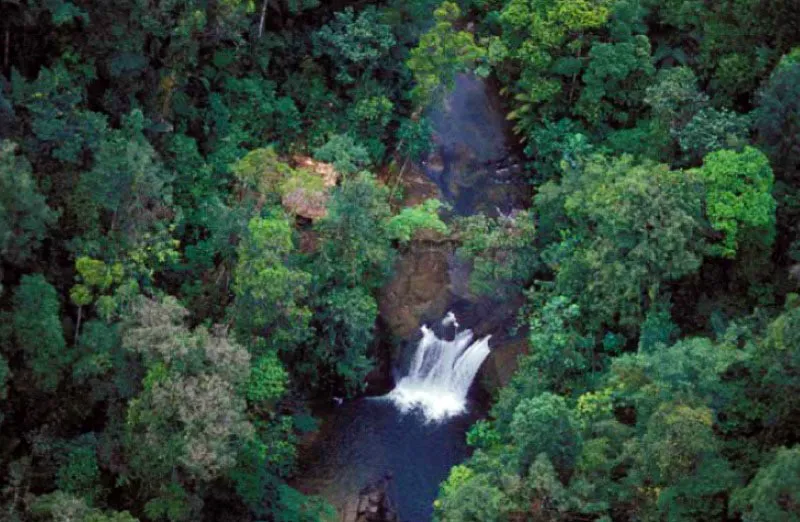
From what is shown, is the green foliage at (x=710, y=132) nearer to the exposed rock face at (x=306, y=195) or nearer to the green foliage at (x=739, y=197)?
the green foliage at (x=739, y=197)

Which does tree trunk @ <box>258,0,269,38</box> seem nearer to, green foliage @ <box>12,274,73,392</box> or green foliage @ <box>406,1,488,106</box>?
green foliage @ <box>406,1,488,106</box>

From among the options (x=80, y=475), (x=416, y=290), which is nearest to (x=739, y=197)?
(x=416, y=290)

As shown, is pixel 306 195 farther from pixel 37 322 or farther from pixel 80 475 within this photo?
pixel 80 475

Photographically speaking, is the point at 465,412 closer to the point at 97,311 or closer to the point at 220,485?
the point at 220,485

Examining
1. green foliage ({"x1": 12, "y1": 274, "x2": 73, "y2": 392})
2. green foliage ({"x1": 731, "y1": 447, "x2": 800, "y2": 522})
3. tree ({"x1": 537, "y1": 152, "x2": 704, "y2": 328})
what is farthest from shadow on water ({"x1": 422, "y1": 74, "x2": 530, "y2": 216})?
green foliage ({"x1": 731, "y1": 447, "x2": 800, "y2": 522})

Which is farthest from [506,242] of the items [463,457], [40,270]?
[40,270]

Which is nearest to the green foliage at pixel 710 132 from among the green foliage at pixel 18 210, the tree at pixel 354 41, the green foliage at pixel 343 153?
the green foliage at pixel 343 153
